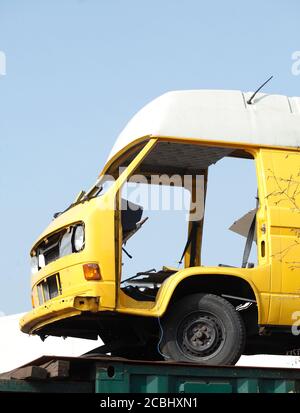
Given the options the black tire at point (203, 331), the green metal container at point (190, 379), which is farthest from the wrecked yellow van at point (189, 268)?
the green metal container at point (190, 379)

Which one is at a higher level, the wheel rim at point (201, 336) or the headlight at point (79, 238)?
the headlight at point (79, 238)

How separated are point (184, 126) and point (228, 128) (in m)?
0.44

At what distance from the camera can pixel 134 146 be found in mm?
9023

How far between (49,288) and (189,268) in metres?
1.46

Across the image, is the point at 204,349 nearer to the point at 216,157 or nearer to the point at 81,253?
the point at 81,253

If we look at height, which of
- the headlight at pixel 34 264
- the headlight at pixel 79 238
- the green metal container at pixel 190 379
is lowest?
the green metal container at pixel 190 379

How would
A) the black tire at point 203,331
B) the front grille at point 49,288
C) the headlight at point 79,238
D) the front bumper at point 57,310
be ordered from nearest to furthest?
the front bumper at point 57,310
the black tire at point 203,331
the headlight at point 79,238
the front grille at point 49,288

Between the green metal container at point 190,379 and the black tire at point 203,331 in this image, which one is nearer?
the green metal container at point 190,379

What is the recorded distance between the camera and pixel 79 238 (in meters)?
8.38

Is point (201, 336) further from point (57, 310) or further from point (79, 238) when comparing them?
point (79, 238)

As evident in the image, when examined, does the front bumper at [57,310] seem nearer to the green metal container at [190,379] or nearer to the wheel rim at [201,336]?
the wheel rim at [201,336]

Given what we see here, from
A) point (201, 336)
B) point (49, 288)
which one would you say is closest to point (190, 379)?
point (201, 336)

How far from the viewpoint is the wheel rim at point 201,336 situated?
322 inches
